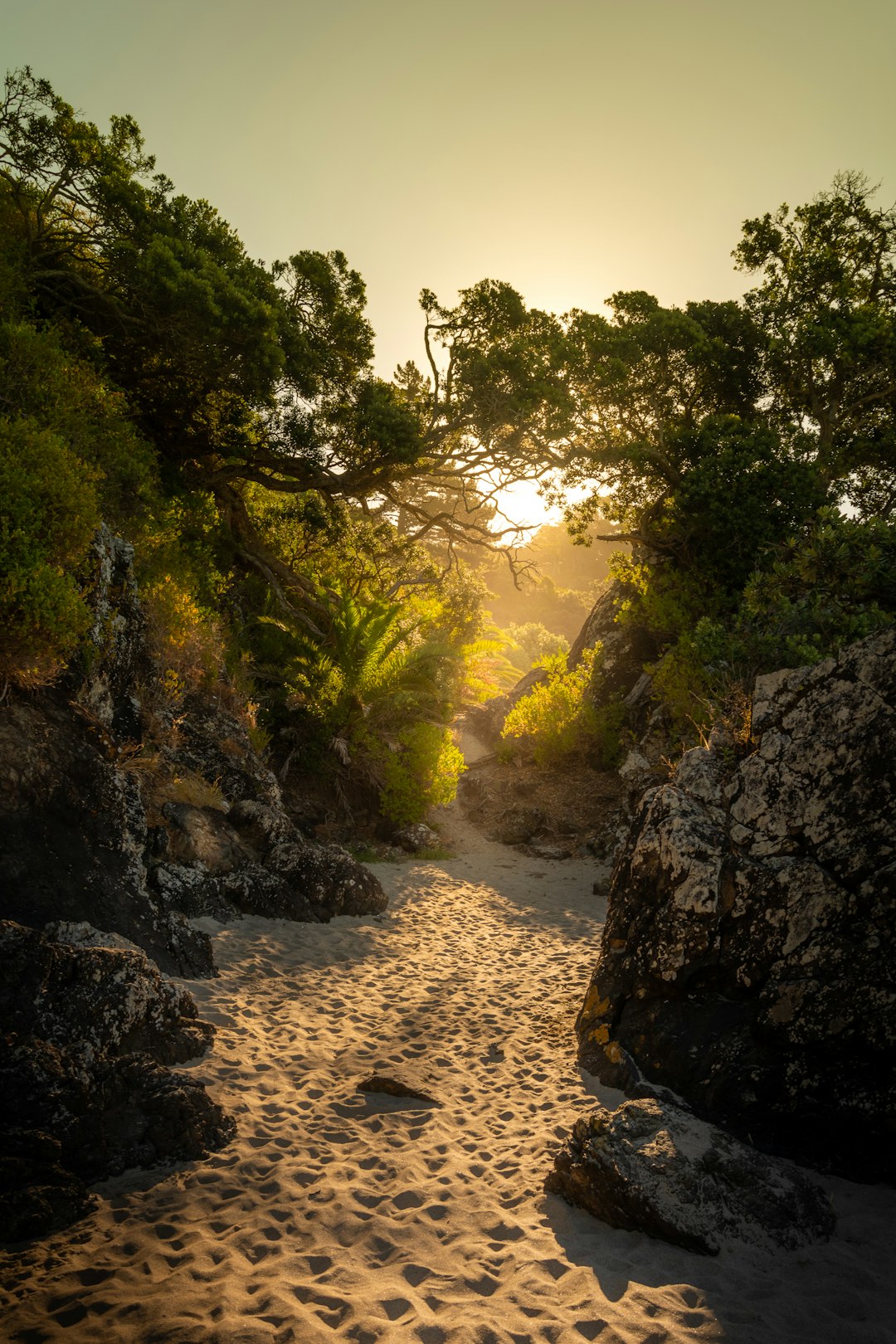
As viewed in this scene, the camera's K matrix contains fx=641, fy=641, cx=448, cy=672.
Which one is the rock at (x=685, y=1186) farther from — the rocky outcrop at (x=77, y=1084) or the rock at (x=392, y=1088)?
the rocky outcrop at (x=77, y=1084)

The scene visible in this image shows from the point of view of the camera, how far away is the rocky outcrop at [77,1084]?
3.41 meters

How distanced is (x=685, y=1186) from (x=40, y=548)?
274 inches

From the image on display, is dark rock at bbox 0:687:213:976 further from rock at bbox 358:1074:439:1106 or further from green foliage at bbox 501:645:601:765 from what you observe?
green foliage at bbox 501:645:601:765

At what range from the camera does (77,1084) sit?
375 cm

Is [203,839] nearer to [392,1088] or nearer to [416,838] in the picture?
[392,1088]

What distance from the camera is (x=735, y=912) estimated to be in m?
5.23

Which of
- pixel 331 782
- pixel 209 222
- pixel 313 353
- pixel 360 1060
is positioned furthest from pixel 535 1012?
pixel 209 222

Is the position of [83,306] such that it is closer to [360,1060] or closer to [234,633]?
[234,633]

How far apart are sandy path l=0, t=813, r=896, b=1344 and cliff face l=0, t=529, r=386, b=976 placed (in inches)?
54.1

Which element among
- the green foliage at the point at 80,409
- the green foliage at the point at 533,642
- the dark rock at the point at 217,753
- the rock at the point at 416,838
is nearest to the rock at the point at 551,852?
the rock at the point at 416,838

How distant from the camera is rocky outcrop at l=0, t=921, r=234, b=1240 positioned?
3.41 meters

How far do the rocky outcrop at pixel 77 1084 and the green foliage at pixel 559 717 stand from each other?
12436mm

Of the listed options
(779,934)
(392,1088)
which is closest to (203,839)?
(392,1088)

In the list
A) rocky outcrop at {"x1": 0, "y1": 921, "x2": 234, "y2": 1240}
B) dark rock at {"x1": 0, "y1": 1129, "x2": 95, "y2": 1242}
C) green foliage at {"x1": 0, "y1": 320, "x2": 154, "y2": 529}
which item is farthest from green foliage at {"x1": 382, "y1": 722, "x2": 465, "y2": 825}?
dark rock at {"x1": 0, "y1": 1129, "x2": 95, "y2": 1242}
